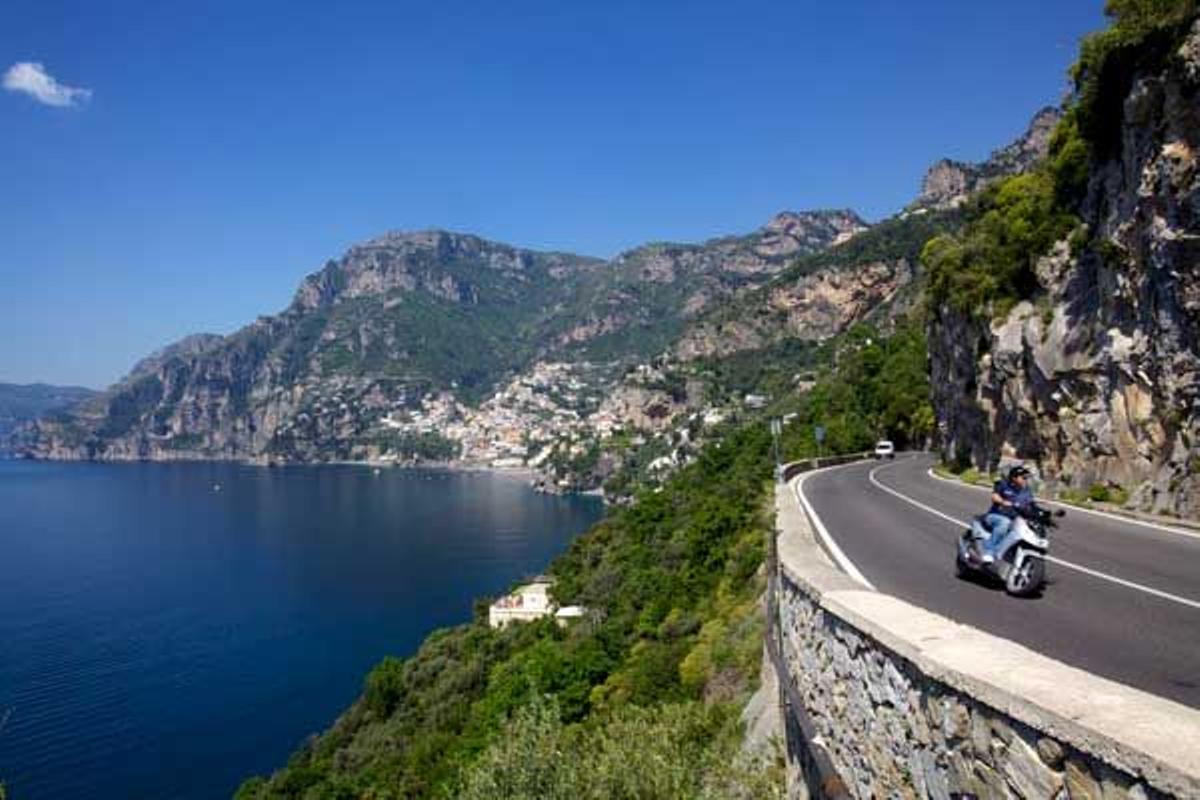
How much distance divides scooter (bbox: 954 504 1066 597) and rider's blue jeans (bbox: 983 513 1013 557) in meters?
0.05

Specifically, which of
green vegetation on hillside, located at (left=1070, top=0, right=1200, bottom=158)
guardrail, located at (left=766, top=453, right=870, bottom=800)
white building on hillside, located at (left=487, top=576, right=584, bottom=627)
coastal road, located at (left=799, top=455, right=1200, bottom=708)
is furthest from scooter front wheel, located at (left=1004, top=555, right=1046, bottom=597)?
white building on hillside, located at (left=487, top=576, right=584, bottom=627)

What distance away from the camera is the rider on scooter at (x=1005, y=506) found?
7.18 m

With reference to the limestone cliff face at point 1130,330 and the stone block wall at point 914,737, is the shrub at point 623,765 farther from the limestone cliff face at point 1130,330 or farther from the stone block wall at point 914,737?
the limestone cliff face at point 1130,330

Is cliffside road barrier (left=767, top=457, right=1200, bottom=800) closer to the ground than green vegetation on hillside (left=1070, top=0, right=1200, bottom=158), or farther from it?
closer to the ground

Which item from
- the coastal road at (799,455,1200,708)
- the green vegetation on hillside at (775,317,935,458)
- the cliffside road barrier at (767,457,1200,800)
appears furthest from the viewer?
the green vegetation on hillside at (775,317,935,458)

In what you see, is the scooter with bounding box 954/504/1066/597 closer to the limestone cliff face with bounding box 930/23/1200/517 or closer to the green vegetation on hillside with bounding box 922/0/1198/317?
the limestone cliff face with bounding box 930/23/1200/517

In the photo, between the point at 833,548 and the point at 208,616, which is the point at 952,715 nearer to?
the point at 833,548

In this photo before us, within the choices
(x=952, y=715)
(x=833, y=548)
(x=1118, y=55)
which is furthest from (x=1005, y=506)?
(x=1118, y=55)

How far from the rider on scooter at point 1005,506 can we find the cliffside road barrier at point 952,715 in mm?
565

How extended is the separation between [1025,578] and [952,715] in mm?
4178

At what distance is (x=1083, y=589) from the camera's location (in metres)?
6.93

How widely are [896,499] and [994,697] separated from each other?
1443cm

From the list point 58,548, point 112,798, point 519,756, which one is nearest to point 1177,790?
point 519,756

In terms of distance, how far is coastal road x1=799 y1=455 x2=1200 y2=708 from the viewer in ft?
15.8
